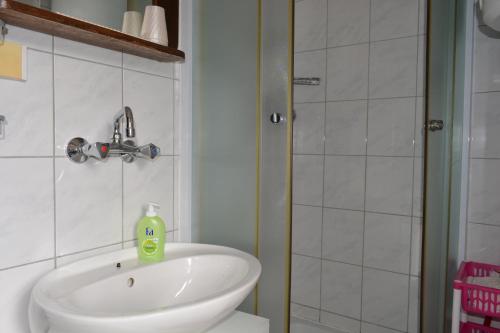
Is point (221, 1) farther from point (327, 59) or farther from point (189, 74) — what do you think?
point (327, 59)

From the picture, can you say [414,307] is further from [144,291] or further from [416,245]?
[144,291]

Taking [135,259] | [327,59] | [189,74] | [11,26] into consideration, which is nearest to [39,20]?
[11,26]

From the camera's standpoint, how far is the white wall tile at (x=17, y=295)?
2.91 feet

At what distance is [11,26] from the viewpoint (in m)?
0.88

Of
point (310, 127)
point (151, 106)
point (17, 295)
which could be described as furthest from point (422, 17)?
point (17, 295)

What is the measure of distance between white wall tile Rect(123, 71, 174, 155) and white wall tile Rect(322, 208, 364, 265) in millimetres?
1149

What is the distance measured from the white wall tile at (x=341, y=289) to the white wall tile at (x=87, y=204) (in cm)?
137

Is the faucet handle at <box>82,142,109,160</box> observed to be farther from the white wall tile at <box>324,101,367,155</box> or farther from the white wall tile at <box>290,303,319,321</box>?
the white wall tile at <box>290,303,319,321</box>

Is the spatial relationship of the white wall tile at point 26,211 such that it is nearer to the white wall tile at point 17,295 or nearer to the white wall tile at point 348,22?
the white wall tile at point 17,295

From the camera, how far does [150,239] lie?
1.09 meters

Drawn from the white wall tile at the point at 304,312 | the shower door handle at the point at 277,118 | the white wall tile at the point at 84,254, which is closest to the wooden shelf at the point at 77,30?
the shower door handle at the point at 277,118

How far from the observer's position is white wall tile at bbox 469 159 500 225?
1583 millimetres

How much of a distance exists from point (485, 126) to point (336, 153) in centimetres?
73

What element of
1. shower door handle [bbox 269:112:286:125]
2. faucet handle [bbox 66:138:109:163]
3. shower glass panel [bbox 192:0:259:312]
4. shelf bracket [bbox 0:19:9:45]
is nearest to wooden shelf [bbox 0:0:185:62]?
shelf bracket [bbox 0:19:9:45]
